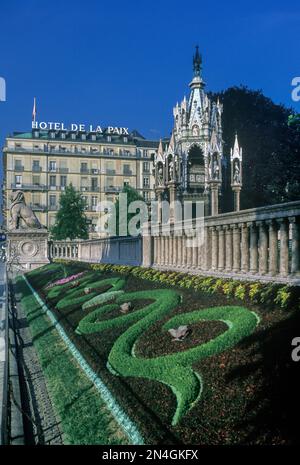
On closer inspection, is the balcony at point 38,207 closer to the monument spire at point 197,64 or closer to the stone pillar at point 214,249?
the monument spire at point 197,64

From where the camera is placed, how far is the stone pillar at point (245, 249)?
12.3 meters

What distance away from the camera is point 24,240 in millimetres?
44312

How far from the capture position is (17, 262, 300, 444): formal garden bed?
632 cm

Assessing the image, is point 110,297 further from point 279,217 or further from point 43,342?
point 279,217

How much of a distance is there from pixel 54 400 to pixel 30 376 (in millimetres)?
2362

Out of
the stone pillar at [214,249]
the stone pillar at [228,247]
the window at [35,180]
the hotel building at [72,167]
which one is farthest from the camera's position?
the window at [35,180]

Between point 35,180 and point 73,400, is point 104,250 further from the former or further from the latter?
point 35,180

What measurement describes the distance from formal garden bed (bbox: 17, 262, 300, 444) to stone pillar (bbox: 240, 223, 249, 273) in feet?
2.03

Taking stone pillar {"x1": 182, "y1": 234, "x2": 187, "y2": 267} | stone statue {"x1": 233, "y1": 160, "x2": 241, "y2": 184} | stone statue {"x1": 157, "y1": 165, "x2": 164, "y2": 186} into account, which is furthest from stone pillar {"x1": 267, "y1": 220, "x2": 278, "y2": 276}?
stone statue {"x1": 233, "y1": 160, "x2": 241, "y2": 184}

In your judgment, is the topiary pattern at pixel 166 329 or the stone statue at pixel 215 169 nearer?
the topiary pattern at pixel 166 329

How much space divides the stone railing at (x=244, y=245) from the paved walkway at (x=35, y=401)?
5.64 metres

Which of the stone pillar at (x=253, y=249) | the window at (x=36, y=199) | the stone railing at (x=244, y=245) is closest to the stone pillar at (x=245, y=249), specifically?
the stone railing at (x=244, y=245)

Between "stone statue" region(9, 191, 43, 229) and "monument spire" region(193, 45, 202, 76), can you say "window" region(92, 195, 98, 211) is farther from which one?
"monument spire" region(193, 45, 202, 76)

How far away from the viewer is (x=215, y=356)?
845 cm
